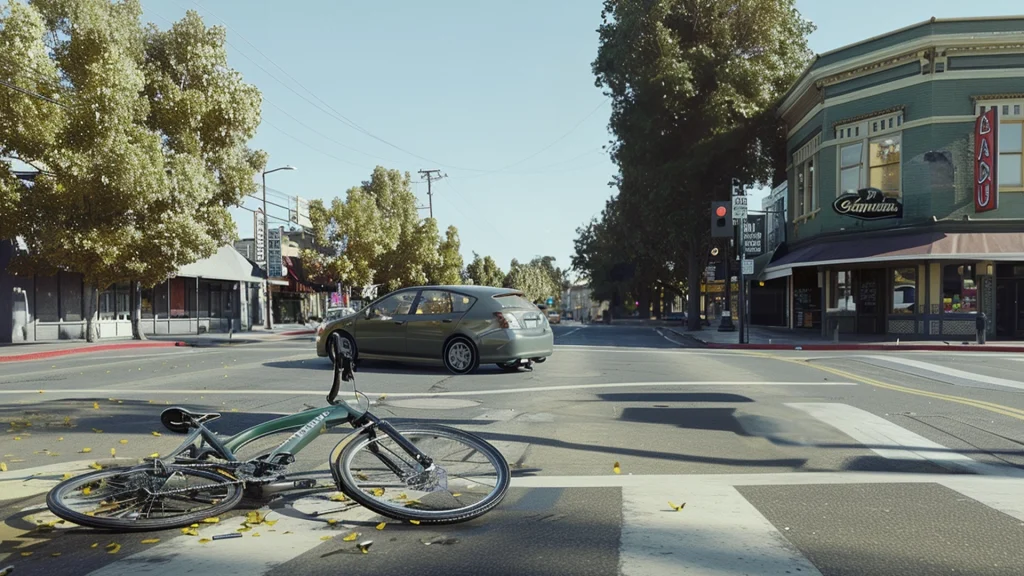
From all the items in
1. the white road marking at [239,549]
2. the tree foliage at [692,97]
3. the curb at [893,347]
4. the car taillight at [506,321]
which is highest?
the tree foliage at [692,97]

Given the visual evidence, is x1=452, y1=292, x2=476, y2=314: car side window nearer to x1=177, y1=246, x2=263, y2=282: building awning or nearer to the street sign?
the street sign

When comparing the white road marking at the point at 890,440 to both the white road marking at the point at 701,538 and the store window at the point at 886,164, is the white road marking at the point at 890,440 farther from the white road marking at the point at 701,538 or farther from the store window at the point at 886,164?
the store window at the point at 886,164

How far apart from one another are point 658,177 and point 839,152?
29.8 ft

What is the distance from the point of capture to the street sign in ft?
82.8

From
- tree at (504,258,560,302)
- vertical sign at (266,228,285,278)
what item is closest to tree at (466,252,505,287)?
tree at (504,258,560,302)

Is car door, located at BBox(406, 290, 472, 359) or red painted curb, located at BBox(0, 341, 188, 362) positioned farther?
red painted curb, located at BBox(0, 341, 188, 362)

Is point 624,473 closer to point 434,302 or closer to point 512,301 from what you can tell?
point 512,301

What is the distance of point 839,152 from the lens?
28.3m

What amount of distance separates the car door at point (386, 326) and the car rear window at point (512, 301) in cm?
161

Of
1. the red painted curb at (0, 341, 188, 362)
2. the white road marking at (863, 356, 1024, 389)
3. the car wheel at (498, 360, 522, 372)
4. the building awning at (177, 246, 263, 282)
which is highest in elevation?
the building awning at (177, 246, 263, 282)

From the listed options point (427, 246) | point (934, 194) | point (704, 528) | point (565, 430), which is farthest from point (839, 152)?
point (427, 246)

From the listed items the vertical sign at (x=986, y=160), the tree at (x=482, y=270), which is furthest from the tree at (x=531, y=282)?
the vertical sign at (x=986, y=160)

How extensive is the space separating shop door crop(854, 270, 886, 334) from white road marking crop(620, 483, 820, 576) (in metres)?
25.9

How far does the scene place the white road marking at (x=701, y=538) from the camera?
356 centimetres
